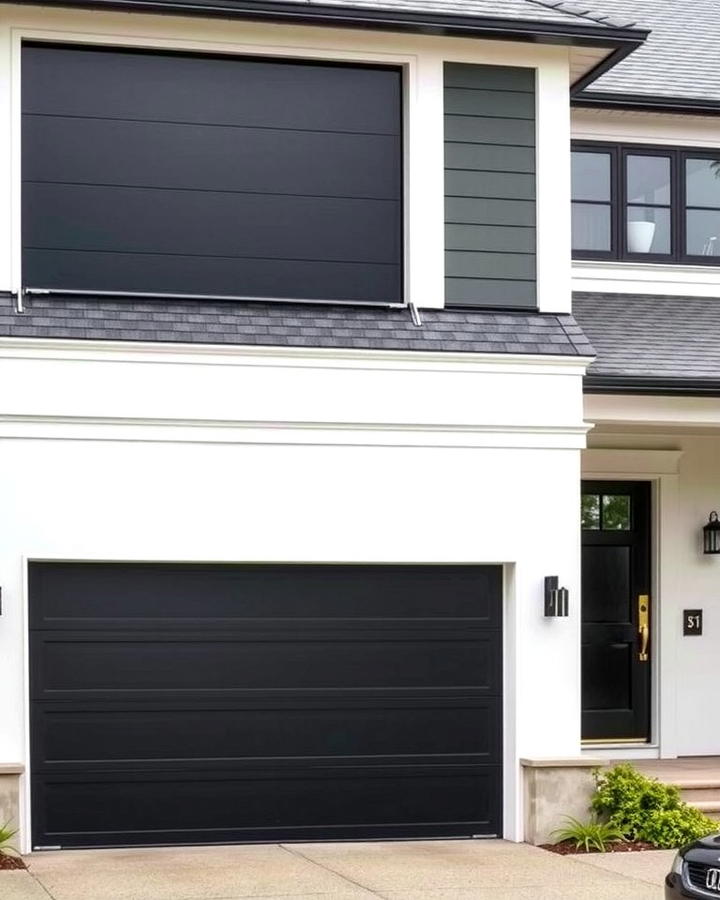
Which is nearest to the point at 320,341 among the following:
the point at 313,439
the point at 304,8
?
the point at 313,439

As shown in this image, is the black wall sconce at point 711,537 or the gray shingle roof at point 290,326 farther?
the black wall sconce at point 711,537

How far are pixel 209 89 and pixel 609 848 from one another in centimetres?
626

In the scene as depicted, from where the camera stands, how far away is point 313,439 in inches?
445

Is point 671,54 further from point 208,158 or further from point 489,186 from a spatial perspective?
point 208,158

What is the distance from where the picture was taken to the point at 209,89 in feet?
38.0

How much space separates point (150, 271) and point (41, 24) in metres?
1.91

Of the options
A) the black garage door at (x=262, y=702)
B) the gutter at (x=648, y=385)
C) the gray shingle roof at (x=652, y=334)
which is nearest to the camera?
the black garage door at (x=262, y=702)

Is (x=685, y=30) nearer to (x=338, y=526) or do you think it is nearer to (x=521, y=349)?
(x=521, y=349)

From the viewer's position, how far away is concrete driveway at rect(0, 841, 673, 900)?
31.3ft

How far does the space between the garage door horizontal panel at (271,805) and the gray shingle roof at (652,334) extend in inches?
135

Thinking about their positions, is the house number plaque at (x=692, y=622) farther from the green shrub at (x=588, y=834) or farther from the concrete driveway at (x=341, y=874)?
the concrete driveway at (x=341, y=874)

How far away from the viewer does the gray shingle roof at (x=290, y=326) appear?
1100 cm

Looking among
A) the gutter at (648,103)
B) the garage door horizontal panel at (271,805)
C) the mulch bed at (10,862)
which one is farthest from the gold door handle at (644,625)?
the mulch bed at (10,862)

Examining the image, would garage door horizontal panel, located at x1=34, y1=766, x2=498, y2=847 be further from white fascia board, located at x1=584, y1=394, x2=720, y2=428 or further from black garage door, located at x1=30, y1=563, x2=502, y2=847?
white fascia board, located at x1=584, y1=394, x2=720, y2=428
